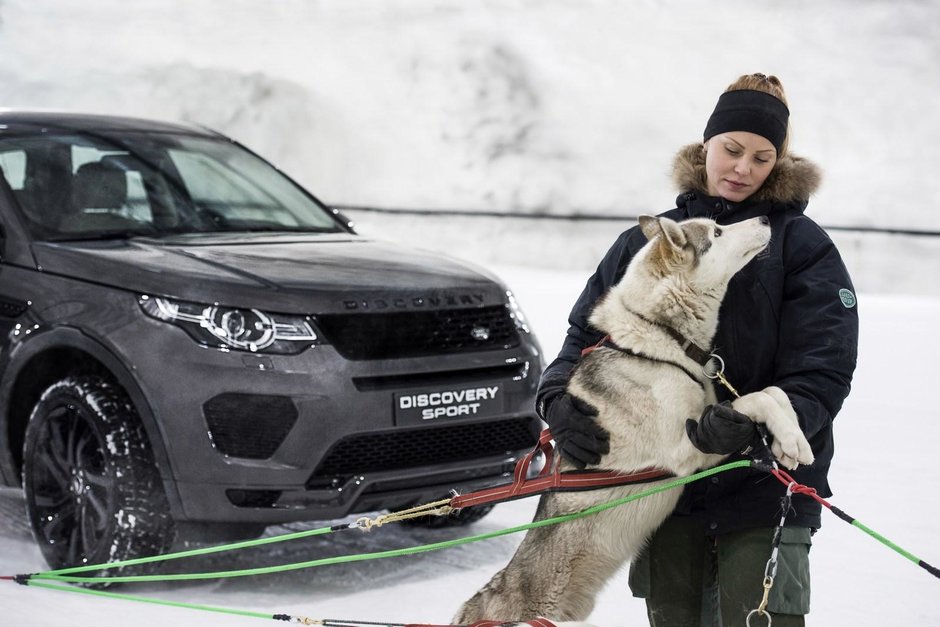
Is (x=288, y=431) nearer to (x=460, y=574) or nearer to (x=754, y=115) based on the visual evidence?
(x=460, y=574)

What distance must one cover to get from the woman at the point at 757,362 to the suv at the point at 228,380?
4.55 feet

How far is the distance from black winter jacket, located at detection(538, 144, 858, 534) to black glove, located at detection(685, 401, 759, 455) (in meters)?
0.13

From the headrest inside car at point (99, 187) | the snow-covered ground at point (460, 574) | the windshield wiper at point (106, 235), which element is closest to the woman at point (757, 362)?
the snow-covered ground at point (460, 574)

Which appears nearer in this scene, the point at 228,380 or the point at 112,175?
the point at 228,380

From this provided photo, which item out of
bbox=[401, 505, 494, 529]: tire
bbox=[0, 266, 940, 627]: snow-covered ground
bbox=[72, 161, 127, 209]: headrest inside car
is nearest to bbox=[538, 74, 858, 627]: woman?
bbox=[0, 266, 940, 627]: snow-covered ground

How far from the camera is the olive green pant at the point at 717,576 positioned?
7.84 ft

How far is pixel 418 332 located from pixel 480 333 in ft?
0.92

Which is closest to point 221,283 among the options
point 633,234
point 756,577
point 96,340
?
point 96,340

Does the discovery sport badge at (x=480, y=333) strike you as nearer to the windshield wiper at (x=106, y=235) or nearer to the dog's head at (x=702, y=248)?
the windshield wiper at (x=106, y=235)

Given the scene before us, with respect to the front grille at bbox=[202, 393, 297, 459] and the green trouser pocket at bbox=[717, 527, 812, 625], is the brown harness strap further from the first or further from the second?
the front grille at bbox=[202, 393, 297, 459]

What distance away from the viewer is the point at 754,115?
8.29 ft

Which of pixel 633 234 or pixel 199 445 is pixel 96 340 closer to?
pixel 199 445

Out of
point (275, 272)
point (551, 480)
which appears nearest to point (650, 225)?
point (551, 480)

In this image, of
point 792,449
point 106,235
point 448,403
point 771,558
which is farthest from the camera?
point 106,235
